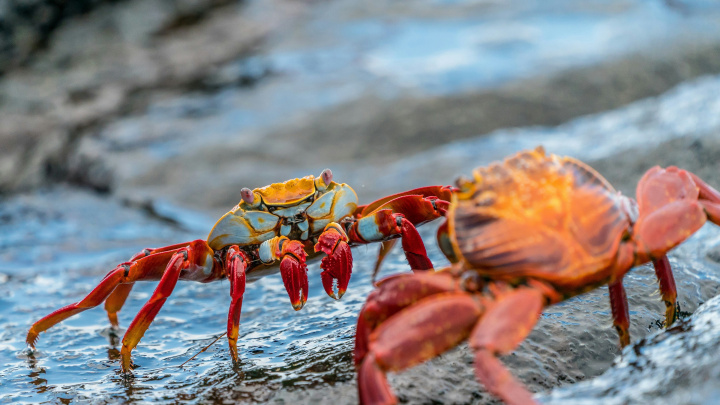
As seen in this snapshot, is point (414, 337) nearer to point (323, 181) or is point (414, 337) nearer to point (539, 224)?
point (539, 224)

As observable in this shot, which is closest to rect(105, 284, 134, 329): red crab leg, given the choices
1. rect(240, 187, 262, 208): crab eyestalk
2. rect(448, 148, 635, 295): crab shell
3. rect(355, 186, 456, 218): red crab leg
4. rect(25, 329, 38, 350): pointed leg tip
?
rect(25, 329, 38, 350): pointed leg tip

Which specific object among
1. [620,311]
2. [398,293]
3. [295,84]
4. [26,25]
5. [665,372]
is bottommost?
[665,372]

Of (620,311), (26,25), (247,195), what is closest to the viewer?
(620,311)

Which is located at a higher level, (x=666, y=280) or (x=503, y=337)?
(x=503, y=337)

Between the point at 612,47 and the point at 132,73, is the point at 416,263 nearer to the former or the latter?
the point at 612,47

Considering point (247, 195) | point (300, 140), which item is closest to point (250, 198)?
point (247, 195)

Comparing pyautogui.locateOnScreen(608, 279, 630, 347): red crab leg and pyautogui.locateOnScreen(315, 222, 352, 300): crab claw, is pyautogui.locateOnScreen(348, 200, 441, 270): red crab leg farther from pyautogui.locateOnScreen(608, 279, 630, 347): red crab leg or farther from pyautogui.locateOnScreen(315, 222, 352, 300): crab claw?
pyautogui.locateOnScreen(608, 279, 630, 347): red crab leg

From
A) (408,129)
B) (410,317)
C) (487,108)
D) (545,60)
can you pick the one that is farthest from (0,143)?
(410,317)
